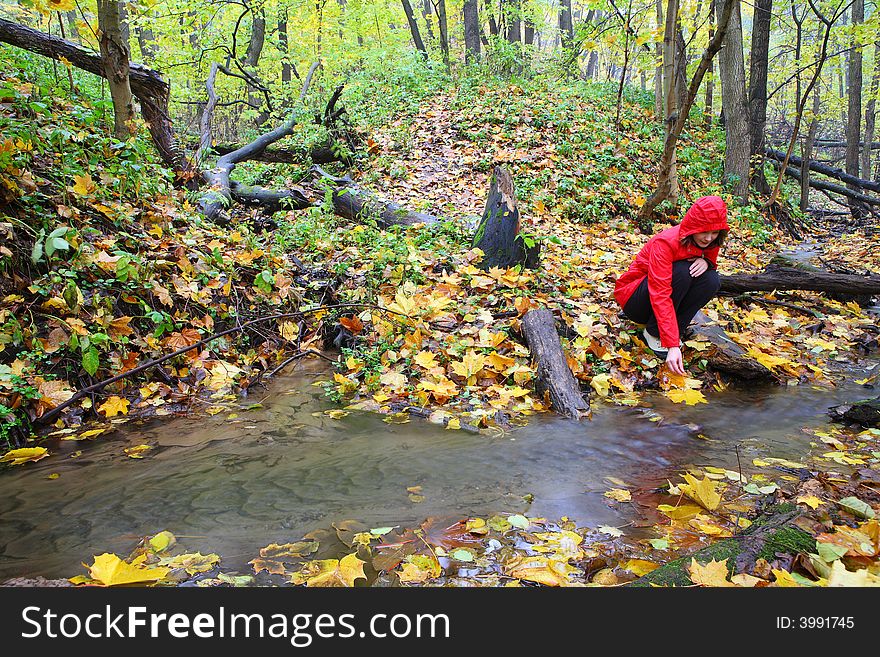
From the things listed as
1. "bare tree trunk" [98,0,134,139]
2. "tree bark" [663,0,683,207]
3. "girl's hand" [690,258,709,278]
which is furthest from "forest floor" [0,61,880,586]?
"tree bark" [663,0,683,207]

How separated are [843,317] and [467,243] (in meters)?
3.80

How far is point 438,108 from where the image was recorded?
11.7m

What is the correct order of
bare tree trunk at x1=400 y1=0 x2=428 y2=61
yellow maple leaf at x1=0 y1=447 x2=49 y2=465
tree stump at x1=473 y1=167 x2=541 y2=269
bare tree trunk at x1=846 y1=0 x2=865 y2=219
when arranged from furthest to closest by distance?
bare tree trunk at x1=400 y1=0 x2=428 y2=61 → bare tree trunk at x1=846 y1=0 x2=865 y2=219 → tree stump at x1=473 y1=167 x2=541 y2=269 → yellow maple leaf at x1=0 y1=447 x2=49 y2=465

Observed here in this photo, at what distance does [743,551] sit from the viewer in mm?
1475

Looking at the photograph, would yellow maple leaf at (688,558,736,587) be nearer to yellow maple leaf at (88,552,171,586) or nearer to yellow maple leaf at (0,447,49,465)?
yellow maple leaf at (88,552,171,586)

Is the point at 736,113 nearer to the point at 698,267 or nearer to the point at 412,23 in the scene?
the point at 698,267

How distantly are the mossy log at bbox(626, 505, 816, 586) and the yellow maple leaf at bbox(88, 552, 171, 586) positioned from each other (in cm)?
139

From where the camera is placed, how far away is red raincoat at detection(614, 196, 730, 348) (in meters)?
3.44

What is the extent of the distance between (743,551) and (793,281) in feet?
15.4

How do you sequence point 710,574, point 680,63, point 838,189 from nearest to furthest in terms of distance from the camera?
1. point 710,574
2. point 838,189
3. point 680,63

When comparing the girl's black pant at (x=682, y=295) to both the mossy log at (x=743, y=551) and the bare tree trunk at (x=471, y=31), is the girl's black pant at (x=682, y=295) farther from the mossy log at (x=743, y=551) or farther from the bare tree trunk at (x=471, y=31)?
the bare tree trunk at (x=471, y=31)

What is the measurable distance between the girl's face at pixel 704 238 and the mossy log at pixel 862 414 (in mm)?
1354

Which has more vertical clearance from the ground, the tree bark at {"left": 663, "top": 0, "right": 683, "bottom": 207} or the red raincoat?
the tree bark at {"left": 663, "top": 0, "right": 683, "bottom": 207}

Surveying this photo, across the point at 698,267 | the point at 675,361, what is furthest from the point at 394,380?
the point at 698,267
